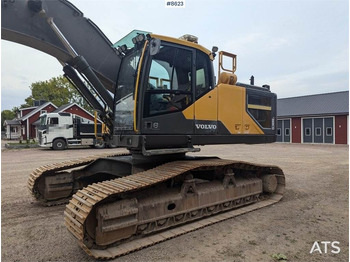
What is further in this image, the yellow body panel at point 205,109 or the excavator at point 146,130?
the yellow body panel at point 205,109

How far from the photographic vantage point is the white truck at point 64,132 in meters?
21.4

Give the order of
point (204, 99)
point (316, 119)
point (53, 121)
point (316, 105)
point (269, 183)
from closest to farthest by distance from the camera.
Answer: point (204, 99) → point (269, 183) → point (53, 121) → point (316, 119) → point (316, 105)

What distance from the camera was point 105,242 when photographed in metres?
3.77

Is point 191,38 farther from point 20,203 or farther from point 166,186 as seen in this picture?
point 20,203

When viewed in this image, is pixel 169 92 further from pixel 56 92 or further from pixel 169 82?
pixel 56 92

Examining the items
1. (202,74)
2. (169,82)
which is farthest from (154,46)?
(202,74)

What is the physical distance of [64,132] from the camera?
21.8 meters

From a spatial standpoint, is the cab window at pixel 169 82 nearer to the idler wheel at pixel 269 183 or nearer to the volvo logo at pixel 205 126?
the volvo logo at pixel 205 126

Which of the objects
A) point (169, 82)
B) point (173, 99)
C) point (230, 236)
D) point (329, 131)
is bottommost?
point (230, 236)

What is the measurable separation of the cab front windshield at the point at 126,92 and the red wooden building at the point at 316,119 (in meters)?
28.9

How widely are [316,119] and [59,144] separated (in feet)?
88.7

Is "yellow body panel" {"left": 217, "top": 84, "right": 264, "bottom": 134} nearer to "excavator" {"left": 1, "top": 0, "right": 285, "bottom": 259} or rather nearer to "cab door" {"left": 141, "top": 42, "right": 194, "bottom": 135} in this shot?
"excavator" {"left": 1, "top": 0, "right": 285, "bottom": 259}

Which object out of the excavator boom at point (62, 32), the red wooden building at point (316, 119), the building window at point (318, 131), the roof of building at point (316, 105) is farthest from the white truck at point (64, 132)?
the roof of building at point (316, 105)

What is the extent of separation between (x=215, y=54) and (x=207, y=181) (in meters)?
2.59
